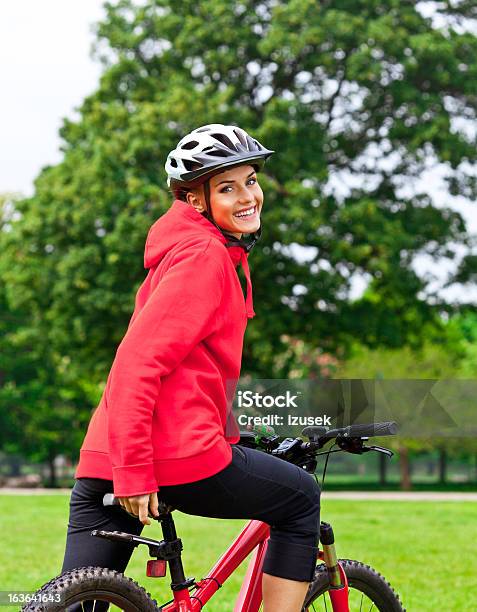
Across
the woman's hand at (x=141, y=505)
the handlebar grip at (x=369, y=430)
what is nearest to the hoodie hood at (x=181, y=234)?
the handlebar grip at (x=369, y=430)

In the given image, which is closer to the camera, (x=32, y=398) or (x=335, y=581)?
(x=335, y=581)

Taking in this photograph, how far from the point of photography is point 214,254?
300 centimetres

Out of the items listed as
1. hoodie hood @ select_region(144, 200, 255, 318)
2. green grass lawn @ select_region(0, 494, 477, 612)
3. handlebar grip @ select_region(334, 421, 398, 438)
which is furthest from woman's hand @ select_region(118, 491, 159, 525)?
green grass lawn @ select_region(0, 494, 477, 612)

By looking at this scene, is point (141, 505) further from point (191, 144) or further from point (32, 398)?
point (32, 398)

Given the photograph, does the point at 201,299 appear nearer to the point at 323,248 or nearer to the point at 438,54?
the point at 323,248

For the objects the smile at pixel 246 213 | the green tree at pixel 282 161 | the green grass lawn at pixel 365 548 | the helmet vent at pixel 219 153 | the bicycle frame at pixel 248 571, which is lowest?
the green grass lawn at pixel 365 548

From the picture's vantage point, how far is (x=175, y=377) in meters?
2.94

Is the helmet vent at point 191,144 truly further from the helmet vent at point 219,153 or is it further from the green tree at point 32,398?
the green tree at point 32,398

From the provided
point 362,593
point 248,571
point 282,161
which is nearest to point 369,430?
point 248,571

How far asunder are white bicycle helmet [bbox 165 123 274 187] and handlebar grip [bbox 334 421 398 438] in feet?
2.92

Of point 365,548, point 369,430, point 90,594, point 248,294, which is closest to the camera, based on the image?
point 90,594

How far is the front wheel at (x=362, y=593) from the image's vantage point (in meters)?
3.67

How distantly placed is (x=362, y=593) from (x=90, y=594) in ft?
4.20

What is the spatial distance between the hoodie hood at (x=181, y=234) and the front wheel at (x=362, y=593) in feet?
3.67
